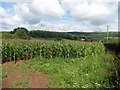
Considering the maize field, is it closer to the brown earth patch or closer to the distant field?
the distant field

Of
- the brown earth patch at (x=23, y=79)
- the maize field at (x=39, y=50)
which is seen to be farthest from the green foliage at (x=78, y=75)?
the maize field at (x=39, y=50)

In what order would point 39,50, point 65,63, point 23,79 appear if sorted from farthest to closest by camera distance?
point 39,50 < point 65,63 < point 23,79

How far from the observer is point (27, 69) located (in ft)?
40.0

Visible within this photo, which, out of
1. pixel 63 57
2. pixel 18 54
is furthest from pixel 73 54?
pixel 18 54

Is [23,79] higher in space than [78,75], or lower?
lower

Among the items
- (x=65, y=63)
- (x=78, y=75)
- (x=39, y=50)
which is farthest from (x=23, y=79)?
(x=39, y=50)

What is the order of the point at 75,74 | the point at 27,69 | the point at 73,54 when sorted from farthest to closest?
the point at 73,54 → the point at 27,69 → the point at 75,74

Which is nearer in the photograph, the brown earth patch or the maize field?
the brown earth patch

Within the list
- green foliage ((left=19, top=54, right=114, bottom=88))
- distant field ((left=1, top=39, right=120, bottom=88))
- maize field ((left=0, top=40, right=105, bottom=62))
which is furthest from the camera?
maize field ((left=0, top=40, right=105, bottom=62))

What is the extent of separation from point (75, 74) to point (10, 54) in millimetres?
5638

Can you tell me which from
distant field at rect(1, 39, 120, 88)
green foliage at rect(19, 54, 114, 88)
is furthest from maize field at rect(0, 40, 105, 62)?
green foliage at rect(19, 54, 114, 88)

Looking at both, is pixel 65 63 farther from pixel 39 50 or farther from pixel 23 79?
pixel 23 79

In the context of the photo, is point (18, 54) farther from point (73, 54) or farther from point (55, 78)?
point (55, 78)

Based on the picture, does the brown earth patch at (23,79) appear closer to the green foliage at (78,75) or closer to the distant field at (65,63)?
the distant field at (65,63)
